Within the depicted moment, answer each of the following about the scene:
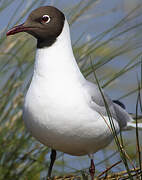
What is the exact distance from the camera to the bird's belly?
2.59 m

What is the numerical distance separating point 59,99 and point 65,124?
12 cm

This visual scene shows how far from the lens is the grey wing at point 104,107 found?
2.77 metres

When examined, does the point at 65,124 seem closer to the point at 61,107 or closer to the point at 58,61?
the point at 61,107

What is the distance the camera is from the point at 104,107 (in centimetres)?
288

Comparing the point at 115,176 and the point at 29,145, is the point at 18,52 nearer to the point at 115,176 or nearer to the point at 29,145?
the point at 29,145

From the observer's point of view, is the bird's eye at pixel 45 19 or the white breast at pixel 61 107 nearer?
the white breast at pixel 61 107

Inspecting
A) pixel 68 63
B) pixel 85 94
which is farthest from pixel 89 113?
pixel 68 63

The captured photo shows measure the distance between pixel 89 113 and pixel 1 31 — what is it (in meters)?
0.97

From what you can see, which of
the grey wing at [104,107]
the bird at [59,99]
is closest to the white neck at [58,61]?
the bird at [59,99]

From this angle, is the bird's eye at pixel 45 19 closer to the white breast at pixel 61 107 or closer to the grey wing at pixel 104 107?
the white breast at pixel 61 107

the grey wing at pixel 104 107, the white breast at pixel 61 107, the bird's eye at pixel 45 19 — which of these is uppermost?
the bird's eye at pixel 45 19

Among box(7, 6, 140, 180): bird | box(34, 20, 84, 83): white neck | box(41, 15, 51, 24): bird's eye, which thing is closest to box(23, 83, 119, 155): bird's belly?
box(7, 6, 140, 180): bird

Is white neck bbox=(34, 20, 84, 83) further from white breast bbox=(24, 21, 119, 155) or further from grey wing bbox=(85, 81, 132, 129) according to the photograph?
grey wing bbox=(85, 81, 132, 129)

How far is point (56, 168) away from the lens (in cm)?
349
